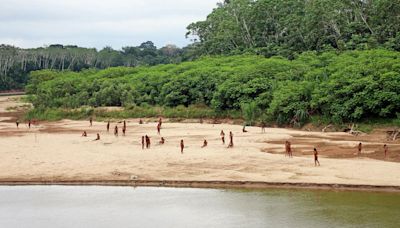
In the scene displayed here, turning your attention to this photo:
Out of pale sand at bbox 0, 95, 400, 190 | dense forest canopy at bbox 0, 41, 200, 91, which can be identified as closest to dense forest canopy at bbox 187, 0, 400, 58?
pale sand at bbox 0, 95, 400, 190

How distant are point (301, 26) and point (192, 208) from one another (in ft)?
185

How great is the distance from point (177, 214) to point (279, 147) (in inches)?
595

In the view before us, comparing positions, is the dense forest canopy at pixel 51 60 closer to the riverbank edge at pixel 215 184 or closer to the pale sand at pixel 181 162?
the pale sand at pixel 181 162

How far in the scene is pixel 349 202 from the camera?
26062 mm

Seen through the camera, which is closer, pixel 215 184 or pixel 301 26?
Answer: pixel 215 184

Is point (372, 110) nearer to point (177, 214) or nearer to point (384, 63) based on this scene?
point (384, 63)

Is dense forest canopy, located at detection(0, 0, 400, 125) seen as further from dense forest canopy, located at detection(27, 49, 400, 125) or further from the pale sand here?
the pale sand

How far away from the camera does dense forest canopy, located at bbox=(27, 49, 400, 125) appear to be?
155ft

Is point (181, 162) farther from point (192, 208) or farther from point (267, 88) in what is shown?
point (267, 88)

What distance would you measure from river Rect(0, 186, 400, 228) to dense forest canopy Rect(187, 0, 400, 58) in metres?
38.5

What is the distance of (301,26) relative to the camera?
7894 centimetres

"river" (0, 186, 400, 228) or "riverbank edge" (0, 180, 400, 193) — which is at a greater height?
"riverbank edge" (0, 180, 400, 193)

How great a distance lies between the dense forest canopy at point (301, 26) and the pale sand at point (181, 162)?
977 inches

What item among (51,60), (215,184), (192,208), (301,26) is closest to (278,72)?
(301,26)
